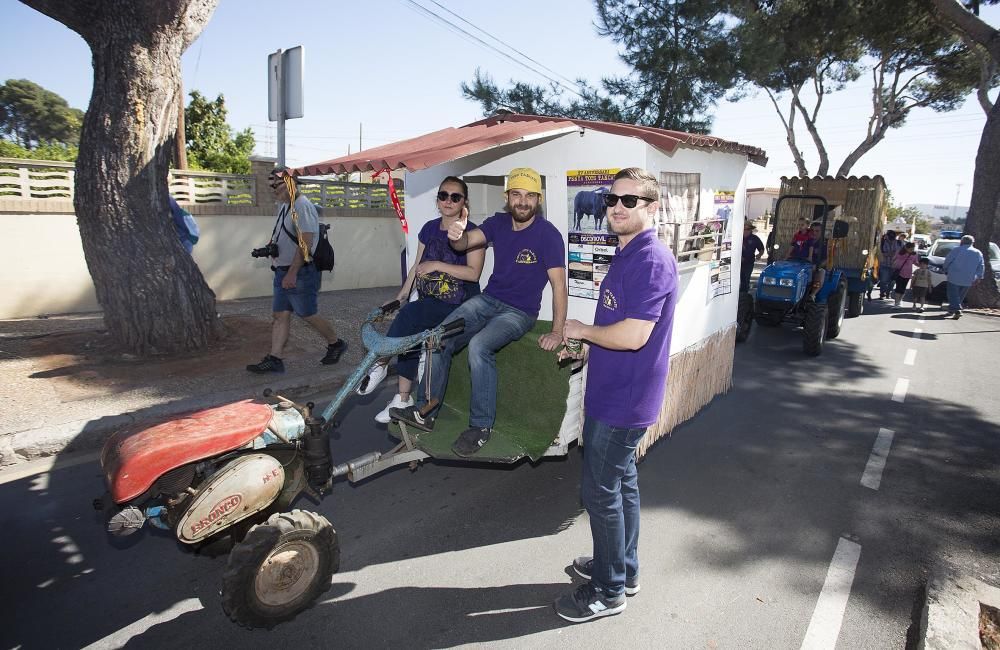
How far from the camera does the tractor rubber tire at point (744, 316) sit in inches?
361

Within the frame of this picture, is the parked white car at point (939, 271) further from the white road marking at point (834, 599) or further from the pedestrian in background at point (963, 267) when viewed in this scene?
the white road marking at point (834, 599)

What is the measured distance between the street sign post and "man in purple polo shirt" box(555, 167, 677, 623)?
4839 mm

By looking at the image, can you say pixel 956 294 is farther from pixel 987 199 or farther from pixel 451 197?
pixel 451 197

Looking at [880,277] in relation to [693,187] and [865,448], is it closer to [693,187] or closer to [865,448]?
[865,448]

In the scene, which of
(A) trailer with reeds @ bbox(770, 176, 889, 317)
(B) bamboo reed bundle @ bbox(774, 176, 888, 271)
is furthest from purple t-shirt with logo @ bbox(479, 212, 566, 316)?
(B) bamboo reed bundle @ bbox(774, 176, 888, 271)

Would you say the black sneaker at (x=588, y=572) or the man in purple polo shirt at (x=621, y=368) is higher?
the man in purple polo shirt at (x=621, y=368)

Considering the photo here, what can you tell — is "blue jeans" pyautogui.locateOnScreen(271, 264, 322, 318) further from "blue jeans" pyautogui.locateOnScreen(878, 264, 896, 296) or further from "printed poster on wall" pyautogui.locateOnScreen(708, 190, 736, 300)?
"blue jeans" pyautogui.locateOnScreen(878, 264, 896, 296)

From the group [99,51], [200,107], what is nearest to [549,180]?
[99,51]

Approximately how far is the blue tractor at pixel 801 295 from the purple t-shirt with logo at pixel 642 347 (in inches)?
269

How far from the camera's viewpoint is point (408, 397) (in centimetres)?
471

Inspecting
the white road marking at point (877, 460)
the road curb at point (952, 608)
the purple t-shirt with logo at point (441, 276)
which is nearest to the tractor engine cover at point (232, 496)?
the purple t-shirt with logo at point (441, 276)

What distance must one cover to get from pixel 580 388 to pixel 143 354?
5064mm

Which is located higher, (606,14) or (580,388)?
(606,14)

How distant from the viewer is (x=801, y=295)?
8992mm
